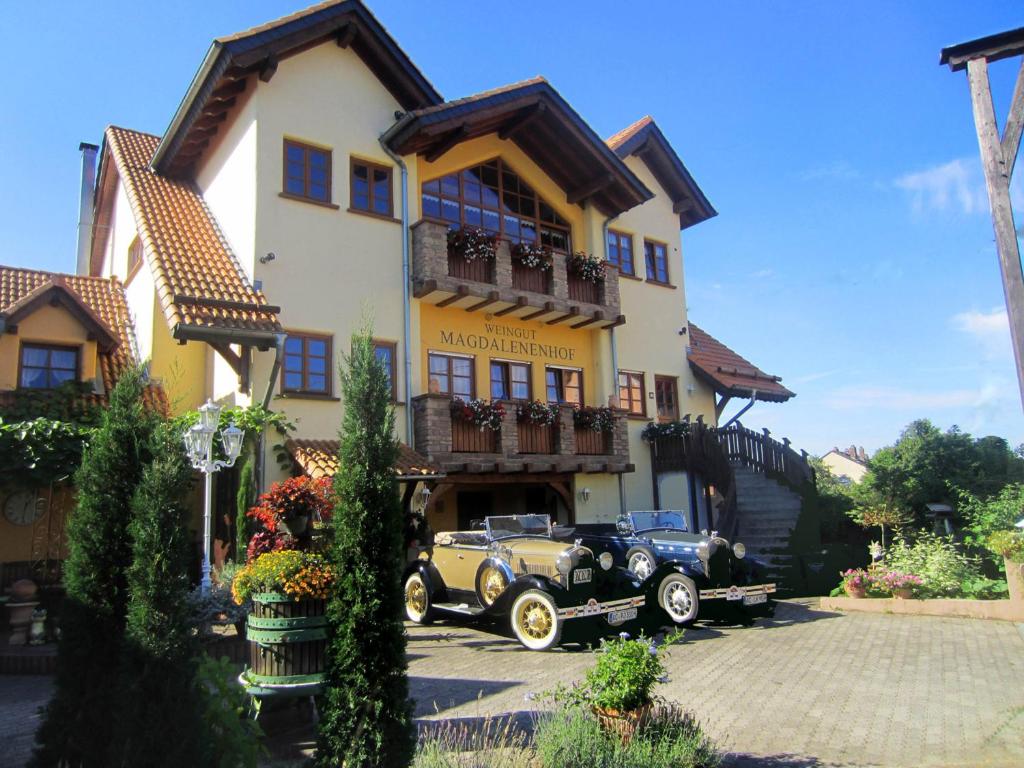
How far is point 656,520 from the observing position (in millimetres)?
13445

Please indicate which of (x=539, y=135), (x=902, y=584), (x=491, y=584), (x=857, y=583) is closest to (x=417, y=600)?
(x=491, y=584)

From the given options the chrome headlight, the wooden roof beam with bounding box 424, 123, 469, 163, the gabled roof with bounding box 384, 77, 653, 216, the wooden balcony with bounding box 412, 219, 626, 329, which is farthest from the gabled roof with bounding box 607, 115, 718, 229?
the chrome headlight

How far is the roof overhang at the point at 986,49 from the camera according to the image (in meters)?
6.36

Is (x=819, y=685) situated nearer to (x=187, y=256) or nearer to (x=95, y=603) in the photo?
(x=95, y=603)

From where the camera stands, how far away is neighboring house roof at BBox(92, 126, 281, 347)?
37.9ft

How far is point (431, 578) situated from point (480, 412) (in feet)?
13.1

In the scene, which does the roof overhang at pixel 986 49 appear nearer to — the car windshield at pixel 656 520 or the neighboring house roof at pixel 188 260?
the car windshield at pixel 656 520

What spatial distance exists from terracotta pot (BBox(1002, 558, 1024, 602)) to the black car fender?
905 cm

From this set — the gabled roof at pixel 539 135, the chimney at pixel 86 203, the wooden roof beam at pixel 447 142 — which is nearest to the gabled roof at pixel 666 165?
the gabled roof at pixel 539 135

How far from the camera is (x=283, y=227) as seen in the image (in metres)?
13.5

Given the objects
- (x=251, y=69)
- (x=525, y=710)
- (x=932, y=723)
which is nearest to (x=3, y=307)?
(x=251, y=69)

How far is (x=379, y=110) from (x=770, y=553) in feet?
39.8

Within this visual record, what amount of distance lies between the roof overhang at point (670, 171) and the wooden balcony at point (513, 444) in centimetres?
702

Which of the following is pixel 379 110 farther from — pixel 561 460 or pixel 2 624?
pixel 2 624
